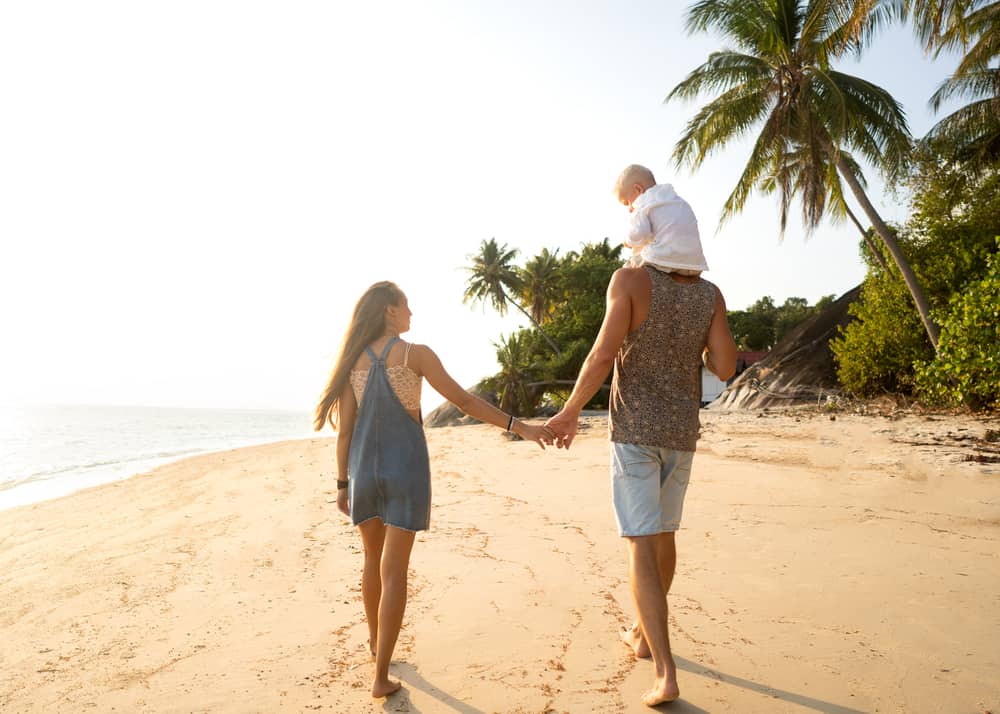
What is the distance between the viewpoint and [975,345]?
11.8m

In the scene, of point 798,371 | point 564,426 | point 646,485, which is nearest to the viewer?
point 646,485

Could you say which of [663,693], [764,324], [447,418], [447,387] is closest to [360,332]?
[447,387]

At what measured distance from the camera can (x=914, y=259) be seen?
Result: 1738cm

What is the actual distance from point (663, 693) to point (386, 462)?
4.57ft

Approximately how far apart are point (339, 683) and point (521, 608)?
4.01 ft

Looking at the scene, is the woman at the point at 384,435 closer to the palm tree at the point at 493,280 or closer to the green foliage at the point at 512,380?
the green foliage at the point at 512,380

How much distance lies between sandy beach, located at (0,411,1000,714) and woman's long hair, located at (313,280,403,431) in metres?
1.27

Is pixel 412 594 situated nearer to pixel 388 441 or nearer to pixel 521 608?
pixel 521 608

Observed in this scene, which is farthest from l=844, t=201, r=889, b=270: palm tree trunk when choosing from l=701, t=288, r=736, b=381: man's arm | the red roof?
the red roof

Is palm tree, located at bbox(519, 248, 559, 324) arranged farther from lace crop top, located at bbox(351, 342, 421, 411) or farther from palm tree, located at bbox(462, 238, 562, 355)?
lace crop top, located at bbox(351, 342, 421, 411)

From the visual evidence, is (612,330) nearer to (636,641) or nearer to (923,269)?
(636,641)

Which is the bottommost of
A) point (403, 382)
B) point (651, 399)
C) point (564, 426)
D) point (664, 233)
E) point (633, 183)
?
point (564, 426)

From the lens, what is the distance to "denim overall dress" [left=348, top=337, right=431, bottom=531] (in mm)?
2947

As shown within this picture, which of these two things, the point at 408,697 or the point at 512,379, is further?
the point at 512,379
